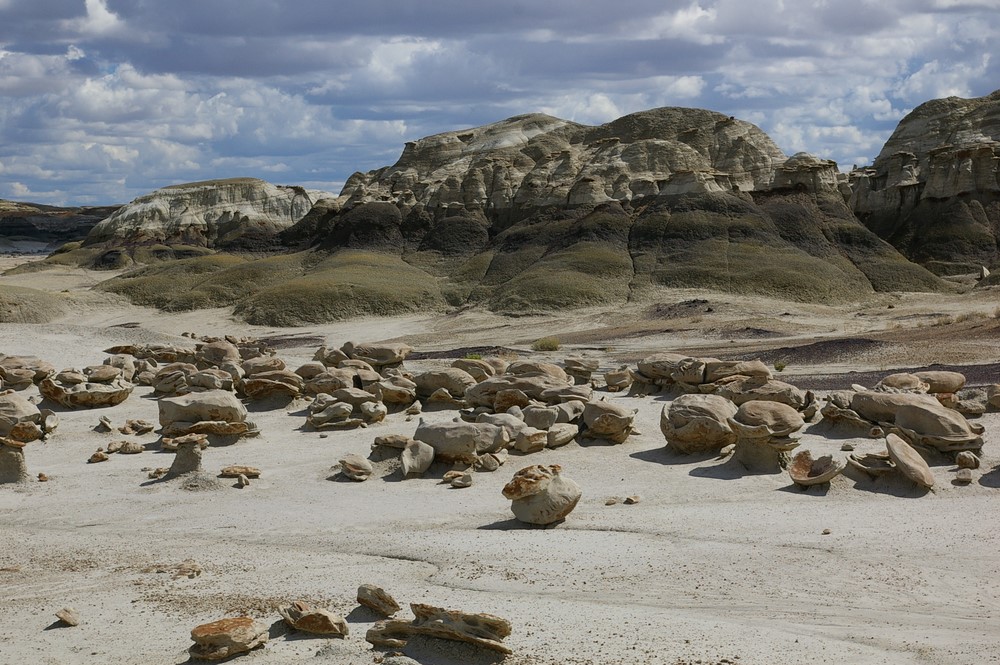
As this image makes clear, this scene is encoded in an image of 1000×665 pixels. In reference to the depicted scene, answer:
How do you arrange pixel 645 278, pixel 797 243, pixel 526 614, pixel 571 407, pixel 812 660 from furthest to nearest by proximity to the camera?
pixel 797 243
pixel 645 278
pixel 571 407
pixel 526 614
pixel 812 660

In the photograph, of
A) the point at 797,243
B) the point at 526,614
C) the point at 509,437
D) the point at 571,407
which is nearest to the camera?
the point at 526,614

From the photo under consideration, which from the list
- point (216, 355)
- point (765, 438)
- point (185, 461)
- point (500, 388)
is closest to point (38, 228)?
point (216, 355)

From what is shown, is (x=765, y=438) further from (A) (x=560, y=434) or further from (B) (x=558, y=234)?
(B) (x=558, y=234)

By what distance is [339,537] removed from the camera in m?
10.4

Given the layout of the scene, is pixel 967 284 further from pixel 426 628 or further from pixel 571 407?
pixel 426 628

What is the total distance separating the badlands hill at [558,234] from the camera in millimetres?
53531

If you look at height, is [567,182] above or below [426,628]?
above

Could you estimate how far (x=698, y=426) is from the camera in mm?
13102

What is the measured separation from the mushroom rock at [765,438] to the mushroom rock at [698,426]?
35 centimetres

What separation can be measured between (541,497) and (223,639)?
13.1ft

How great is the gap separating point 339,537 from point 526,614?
319 centimetres

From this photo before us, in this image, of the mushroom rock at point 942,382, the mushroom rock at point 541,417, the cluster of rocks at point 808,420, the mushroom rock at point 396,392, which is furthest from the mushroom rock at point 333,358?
the mushroom rock at point 942,382

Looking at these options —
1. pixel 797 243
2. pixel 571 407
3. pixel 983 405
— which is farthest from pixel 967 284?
pixel 571 407

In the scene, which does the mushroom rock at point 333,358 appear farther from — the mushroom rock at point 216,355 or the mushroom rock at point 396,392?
the mushroom rock at point 396,392
